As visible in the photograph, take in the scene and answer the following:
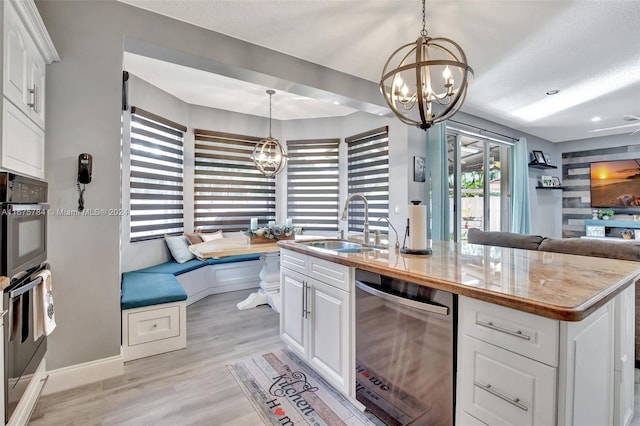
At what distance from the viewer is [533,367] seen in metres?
1.00

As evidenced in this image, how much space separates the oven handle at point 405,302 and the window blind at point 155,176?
3.09 m

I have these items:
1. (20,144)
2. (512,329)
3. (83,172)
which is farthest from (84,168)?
(512,329)

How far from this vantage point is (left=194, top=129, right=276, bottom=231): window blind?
4617mm

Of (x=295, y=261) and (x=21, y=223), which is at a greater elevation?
(x=21, y=223)

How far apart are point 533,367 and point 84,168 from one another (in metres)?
2.72

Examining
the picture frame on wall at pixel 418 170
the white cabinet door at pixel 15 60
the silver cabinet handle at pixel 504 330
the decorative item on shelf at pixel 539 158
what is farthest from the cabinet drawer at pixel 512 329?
the decorative item on shelf at pixel 539 158

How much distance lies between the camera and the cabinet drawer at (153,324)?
2.45 metres

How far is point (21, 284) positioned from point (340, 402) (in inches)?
75.4

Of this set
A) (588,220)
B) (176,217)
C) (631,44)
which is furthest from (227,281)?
(588,220)

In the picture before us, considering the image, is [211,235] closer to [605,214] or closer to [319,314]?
[319,314]

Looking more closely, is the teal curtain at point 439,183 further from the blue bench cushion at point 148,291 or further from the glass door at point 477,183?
the blue bench cushion at point 148,291

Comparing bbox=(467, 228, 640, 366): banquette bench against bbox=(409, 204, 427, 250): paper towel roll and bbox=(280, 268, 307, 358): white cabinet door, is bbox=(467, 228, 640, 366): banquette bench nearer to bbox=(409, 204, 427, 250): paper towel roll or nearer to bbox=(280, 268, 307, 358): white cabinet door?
bbox=(409, 204, 427, 250): paper towel roll

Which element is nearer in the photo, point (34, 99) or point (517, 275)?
point (517, 275)

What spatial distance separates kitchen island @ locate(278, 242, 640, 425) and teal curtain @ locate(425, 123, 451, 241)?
2.33 meters
